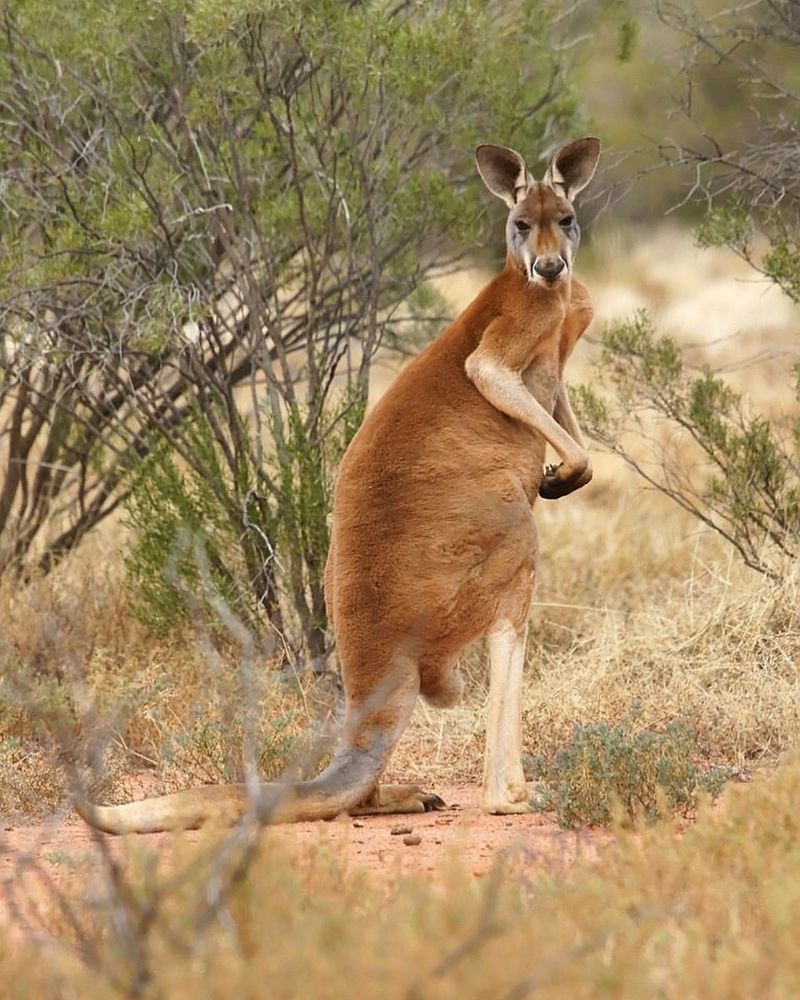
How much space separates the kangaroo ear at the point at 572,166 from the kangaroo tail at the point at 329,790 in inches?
74.8

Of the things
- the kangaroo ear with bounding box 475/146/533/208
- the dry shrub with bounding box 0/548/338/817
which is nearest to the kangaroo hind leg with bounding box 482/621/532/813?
the dry shrub with bounding box 0/548/338/817

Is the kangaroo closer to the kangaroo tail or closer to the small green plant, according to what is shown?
the kangaroo tail

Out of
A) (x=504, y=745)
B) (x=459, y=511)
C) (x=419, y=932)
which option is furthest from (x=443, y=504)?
(x=419, y=932)

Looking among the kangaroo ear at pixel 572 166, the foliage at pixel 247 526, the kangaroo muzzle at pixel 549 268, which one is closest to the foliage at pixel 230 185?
the foliage at pixel 247 526

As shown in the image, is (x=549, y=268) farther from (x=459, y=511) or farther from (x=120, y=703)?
(x=120, y=703)

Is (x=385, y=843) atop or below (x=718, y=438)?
below

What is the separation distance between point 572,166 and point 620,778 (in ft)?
7.61

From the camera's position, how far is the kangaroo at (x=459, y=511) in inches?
229

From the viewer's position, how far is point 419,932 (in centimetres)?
304

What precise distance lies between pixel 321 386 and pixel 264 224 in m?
0.92

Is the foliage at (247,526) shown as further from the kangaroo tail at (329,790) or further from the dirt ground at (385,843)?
the kangaroo tail at (329,790)

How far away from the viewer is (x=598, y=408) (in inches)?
358

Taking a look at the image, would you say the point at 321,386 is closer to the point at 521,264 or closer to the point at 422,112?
the point at 422,112

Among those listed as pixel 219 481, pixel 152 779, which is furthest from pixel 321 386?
pixel 152 779
